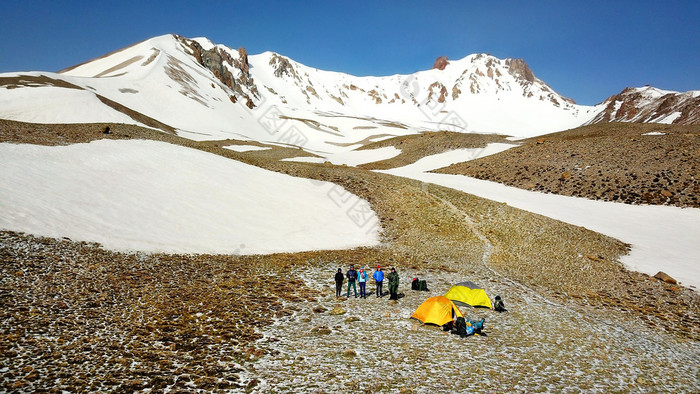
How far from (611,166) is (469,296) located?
1623 inches

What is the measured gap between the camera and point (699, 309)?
65.1 feet

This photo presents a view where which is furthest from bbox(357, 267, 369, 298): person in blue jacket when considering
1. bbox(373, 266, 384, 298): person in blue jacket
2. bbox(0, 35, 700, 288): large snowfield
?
bbox(0, 35, 700, 288): large snowfield

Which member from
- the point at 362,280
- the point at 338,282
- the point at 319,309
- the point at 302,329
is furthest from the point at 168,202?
the point at 302,329

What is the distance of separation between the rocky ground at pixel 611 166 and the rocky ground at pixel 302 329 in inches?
886

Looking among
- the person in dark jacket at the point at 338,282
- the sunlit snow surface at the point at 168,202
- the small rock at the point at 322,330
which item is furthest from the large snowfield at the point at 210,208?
the small rock at the point at 322,330

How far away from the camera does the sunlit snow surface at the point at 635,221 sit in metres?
27.0

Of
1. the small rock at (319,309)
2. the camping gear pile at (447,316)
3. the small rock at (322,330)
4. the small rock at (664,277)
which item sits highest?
the small rock at (664,277)

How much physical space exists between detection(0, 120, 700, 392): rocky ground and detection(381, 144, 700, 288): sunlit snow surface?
441 cm

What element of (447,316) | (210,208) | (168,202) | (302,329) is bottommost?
(302,329)

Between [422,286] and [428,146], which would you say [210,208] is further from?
[428,146]

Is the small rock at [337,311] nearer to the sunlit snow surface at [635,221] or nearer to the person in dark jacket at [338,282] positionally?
the person in dark jacket at [338,282]

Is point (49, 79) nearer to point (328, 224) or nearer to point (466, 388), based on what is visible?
point (328, 224)

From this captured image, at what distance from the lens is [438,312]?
1561 centimetres

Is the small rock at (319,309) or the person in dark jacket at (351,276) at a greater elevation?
the person in dark jacket at (351,276)
